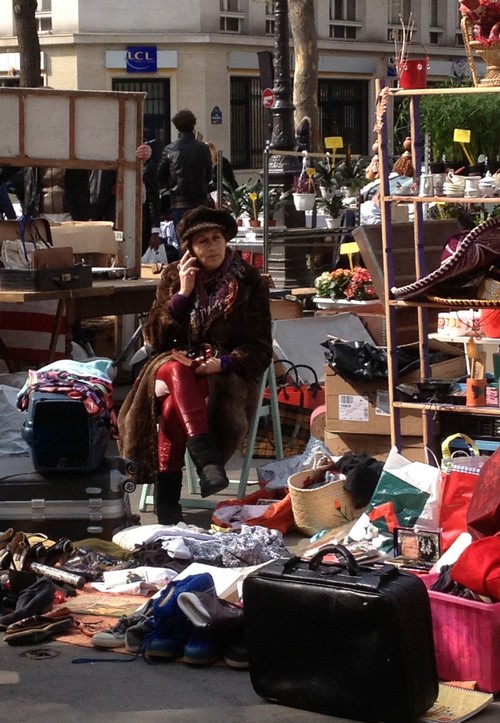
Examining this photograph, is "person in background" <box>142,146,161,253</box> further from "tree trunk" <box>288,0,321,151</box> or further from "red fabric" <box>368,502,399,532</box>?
"tree trunk" <box>288,0,321,151</box>

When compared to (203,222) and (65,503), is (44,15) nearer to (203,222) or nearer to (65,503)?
(203,222)

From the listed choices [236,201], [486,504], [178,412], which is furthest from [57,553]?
[236,201]

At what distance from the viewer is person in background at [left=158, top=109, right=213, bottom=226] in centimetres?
1329

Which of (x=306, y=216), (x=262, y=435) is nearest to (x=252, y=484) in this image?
(x=262, y=435)

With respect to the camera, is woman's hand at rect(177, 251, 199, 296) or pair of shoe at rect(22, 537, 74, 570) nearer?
pair of shoe at rect(22, 537, 74, 570)

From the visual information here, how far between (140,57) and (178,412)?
86.0 ft

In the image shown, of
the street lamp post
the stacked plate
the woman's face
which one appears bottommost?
the woman's face

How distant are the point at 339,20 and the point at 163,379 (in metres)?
30.4

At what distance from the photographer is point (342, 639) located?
4.24 metres

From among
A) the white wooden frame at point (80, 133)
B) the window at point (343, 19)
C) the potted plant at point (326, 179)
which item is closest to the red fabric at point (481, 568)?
the white wooden frame at point (80, 133)

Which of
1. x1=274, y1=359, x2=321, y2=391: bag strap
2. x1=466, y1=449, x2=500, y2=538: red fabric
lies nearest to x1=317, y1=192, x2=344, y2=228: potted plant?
x1=274, y1=359, x2=321, y2=391: bag strap

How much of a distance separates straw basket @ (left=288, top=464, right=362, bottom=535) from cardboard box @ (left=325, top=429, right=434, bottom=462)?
0.60m

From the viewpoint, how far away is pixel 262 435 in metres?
8.16

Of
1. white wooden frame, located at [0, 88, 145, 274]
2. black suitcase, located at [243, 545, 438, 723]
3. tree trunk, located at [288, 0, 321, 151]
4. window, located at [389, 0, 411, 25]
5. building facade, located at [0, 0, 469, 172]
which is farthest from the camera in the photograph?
window, located at [389, 0, 411, 25]
